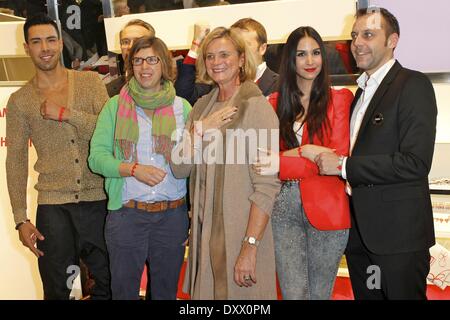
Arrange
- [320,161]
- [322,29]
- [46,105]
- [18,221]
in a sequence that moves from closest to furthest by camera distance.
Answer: [320,161]
[46,105]
[18,221]
[322,29]

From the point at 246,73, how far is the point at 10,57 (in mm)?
2378

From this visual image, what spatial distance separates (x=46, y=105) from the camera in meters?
2.71

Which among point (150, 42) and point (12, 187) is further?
point (12, 187)

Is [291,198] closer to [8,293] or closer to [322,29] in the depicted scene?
[322,29]

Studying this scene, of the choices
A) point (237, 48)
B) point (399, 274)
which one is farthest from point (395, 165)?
point (237, 48)

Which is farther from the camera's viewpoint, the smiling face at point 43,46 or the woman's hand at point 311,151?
the smiling face at point 43,46

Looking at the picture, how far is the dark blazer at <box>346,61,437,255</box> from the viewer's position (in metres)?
2.19

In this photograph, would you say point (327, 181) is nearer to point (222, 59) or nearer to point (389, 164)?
point (389, 164)

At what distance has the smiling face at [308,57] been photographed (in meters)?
2.42

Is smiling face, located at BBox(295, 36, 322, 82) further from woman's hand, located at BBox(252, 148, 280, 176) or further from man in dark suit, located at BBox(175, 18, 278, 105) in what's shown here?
man in dark suit, located at BBox(175, 18, 278, 105)

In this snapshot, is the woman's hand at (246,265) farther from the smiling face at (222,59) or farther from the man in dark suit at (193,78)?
the man in dark suit at (193,78)

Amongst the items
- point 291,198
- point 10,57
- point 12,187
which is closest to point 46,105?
point 12,187

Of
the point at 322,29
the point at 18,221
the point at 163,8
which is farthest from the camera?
the point at 163,8

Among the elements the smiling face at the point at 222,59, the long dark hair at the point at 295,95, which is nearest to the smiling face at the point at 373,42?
the long dark hair at the point at 295,95
